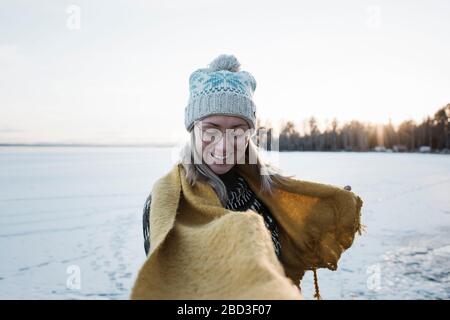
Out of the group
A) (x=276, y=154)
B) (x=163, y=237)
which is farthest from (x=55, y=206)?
(x=163, y=237)

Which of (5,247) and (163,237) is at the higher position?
(163,237)

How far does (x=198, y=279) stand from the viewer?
3.55 feet

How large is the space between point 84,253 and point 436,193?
12.0 m

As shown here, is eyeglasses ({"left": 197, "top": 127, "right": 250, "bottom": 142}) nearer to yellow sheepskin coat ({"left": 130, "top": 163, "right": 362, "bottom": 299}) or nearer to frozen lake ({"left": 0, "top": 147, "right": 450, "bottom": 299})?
yellow sheepskin coat ({"left": 130, "top": 163, "right": 362, "bottom": 299})

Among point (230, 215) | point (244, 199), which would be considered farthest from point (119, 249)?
point (230, 215)

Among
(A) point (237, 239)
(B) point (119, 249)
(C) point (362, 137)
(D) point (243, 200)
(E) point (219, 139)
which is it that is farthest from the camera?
(C) point (362, 137)

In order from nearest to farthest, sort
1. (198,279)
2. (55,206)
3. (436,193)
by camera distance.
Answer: (198,279), (55,206), (436,193)

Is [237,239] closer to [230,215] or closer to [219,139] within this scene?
[230,215]

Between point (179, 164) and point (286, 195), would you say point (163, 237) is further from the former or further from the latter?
point (286, 195)

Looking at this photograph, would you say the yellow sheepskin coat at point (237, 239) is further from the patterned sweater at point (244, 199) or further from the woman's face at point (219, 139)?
the woman's face at point (219, 139)

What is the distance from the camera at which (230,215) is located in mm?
1173

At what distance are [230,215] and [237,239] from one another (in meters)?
0.11

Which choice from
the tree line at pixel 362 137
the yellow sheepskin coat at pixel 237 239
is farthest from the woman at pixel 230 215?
the tree line at pixel 362 137
